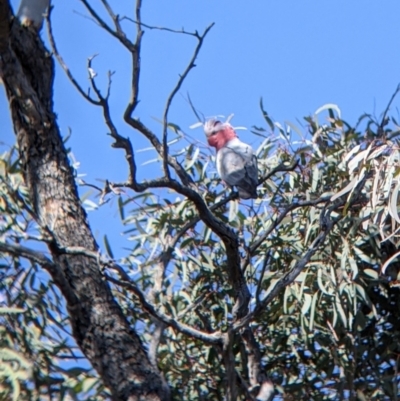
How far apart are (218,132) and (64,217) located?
963mm

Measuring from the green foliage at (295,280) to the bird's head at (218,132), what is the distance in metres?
0.22

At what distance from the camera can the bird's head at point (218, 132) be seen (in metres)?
3.15

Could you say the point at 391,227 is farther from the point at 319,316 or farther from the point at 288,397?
the point at 288,397

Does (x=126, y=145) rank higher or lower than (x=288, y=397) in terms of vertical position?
higher

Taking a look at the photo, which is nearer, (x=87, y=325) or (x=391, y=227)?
(x=87, y=325)

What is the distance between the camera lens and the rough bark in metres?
2.18

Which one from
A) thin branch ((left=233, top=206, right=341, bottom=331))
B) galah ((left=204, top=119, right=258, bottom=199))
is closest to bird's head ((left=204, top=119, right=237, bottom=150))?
galah ((left=204, top=119, right=258, bottom=199))

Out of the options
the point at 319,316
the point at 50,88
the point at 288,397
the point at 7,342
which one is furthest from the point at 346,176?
the point at 7,342

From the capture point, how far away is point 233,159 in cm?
299

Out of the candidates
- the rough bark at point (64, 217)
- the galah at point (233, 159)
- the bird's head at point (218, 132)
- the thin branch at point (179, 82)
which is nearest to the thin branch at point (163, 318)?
the rough bark at point (64, 217)

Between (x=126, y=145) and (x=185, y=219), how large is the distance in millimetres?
849

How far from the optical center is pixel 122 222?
2918 mm

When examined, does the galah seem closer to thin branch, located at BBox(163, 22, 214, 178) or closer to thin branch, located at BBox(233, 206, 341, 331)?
thin branch, located at BBox(233, 206, 341, 331)

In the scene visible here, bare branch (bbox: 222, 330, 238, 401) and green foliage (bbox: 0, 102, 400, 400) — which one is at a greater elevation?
green foliage (bbox: 0, 102, 400, 400)
